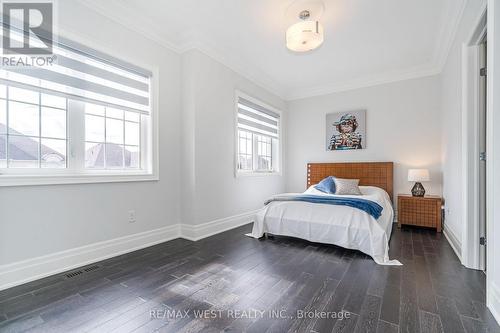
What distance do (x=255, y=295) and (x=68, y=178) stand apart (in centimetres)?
204

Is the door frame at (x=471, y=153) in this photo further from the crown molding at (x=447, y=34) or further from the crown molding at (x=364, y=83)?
the crown molding at (x=364, y=83)

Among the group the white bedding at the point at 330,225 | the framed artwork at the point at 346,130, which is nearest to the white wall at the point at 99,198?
the white bedding at the point at 330,225

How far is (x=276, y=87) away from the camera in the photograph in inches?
199

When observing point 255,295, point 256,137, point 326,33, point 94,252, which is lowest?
point 255,295

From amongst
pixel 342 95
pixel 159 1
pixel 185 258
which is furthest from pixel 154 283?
pixel 342 95

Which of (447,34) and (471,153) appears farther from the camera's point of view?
(447,34)

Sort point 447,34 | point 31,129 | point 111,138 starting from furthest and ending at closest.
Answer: point 447,34 → point 111,138 → point 31,129

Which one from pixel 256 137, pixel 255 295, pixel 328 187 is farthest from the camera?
pixel 256 137

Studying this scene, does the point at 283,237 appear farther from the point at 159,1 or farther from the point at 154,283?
the point at 159,1

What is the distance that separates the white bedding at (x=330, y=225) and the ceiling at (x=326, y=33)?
229 centimetres

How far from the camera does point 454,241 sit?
282cm

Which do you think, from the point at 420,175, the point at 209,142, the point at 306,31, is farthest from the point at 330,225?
the point at 306,31

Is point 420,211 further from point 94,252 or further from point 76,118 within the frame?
point 76,118

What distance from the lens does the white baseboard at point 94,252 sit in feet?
6.48
